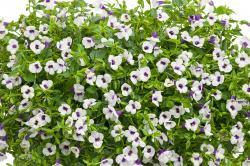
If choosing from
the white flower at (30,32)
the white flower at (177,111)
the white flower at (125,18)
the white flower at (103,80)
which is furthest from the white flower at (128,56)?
the white flower at (30,32)

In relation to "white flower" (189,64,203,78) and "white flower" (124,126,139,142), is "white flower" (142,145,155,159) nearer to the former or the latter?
"white flower" (124,126,139,142)

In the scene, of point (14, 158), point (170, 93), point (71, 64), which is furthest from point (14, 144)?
point (170, 93)

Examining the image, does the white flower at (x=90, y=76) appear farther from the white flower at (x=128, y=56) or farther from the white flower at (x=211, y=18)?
the white flower at (x=211, y=18)

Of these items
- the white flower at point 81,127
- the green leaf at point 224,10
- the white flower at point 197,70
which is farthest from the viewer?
the green leaf at point 224,10

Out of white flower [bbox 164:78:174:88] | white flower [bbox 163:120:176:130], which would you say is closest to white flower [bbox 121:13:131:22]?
white flower [bbox 164:78:174:88]

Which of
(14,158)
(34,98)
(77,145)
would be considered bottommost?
(14,158)

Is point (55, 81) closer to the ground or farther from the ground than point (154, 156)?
farther from the ground

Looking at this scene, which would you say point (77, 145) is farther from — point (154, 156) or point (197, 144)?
point (197, 144)
